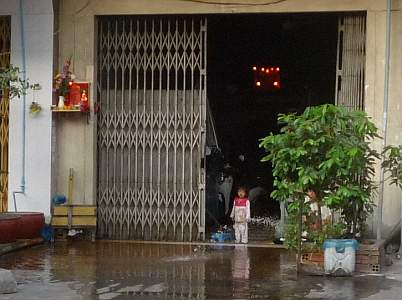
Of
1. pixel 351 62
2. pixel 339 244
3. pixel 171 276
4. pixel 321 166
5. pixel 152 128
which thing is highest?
pixel 351 62

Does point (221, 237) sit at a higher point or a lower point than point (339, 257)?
lower

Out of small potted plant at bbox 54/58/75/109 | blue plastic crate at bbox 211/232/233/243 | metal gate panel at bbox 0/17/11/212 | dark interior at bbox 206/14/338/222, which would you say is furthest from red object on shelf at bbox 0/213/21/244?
dark interior at bbox 206/14/338/222

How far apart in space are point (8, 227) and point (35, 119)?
2.30m

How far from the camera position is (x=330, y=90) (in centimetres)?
1814

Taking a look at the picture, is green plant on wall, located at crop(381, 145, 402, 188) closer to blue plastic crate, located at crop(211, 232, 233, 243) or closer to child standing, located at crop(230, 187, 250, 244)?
child standing, located at crop(230, 187, 250, 244)

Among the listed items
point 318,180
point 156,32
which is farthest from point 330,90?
point 318,180

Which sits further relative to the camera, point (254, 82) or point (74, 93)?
point (254, 82)

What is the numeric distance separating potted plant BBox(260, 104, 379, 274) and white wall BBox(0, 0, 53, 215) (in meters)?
5.22

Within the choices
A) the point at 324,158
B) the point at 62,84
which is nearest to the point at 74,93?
the point at 62,84

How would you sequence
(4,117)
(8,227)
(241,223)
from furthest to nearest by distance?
(4,117), (241,223), (8,227)

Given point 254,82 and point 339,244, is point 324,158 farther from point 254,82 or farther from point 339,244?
point 254,82

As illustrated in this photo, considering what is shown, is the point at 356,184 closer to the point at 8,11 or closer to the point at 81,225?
the point at 81,225

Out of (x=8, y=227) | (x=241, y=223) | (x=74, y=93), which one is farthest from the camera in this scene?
(x=241, y=223)

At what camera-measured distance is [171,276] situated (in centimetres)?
982
